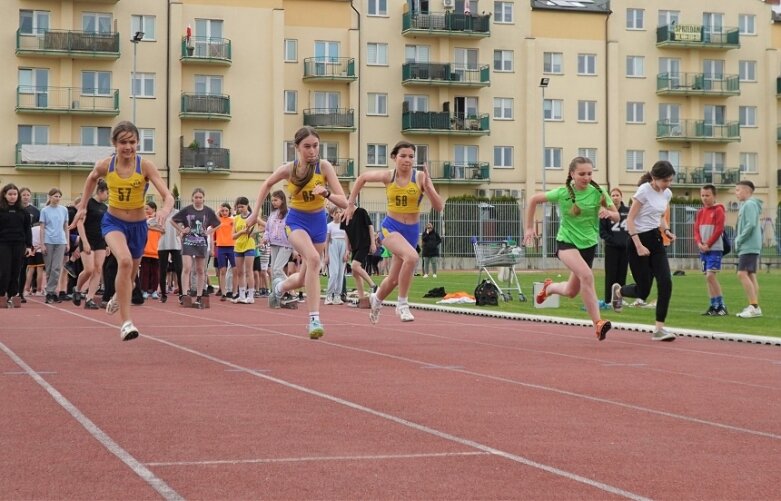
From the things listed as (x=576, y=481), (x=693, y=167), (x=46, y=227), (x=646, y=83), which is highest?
(x=646, y=83)

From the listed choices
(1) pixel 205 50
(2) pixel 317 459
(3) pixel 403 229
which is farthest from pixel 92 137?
(2) pixel 317 459

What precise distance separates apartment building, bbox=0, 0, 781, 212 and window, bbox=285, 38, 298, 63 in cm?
8

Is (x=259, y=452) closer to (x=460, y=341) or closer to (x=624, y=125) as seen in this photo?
(x=460, y=341)

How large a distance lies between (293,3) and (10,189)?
49.6 metres

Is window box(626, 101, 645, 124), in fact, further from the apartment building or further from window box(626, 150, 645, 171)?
window box(626, 150, 645, 171)

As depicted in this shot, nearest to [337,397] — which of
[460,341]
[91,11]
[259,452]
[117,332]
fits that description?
[259,452]

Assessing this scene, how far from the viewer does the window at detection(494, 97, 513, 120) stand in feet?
242

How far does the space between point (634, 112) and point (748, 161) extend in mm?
8952

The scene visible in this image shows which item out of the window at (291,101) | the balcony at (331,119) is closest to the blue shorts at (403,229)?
the balcony at (331,119)

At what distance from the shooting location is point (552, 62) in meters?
Answer: 74.1

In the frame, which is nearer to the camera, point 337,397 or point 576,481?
point 576,481

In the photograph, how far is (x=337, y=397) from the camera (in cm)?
862

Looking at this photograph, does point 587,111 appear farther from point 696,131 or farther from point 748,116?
point 748,116

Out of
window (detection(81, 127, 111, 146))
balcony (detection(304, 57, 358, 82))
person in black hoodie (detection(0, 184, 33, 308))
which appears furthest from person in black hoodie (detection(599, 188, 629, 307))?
balcony (detection(304, 57, 358, 82))
